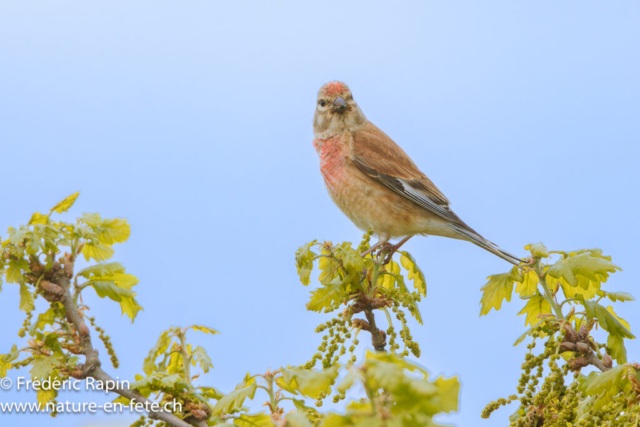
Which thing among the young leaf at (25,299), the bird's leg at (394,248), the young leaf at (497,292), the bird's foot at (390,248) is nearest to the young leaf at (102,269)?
the young leaf at (25,299)

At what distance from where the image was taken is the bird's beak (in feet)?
16.0

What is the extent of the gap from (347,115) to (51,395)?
3.13 metres

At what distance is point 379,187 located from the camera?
4.40m

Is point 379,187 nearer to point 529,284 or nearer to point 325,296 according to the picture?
point 529,284

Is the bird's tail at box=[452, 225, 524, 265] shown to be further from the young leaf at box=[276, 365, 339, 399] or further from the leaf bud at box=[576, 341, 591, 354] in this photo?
the young leaf at box=[276, 365, 339, 399]

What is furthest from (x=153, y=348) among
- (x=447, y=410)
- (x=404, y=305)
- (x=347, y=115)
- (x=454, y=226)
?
(x=347, y=115)

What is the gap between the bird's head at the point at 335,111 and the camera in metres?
4.92

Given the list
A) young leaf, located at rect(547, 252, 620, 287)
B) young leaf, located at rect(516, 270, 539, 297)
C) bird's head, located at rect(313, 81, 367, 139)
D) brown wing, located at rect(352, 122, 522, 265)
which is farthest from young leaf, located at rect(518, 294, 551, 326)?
bird's head, located at rect(313, 81, 367, 139)

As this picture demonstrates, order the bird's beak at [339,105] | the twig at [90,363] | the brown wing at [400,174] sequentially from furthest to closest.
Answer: the bird's beak at [339,105]
the brown wing at [400,174]
the twig at [90,363]

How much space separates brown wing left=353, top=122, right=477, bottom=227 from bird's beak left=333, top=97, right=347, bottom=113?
8.1 inches

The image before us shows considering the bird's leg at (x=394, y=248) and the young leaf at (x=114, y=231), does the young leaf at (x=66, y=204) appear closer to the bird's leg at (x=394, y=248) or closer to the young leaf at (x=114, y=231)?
the young leaf at (x=114, y=231)

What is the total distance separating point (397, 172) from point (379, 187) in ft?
0.77

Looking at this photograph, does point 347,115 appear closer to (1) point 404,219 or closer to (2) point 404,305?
(1) point 404,219

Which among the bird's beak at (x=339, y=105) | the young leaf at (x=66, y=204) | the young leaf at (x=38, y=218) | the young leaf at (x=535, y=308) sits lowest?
the young leaf at (x=535, y=308)
